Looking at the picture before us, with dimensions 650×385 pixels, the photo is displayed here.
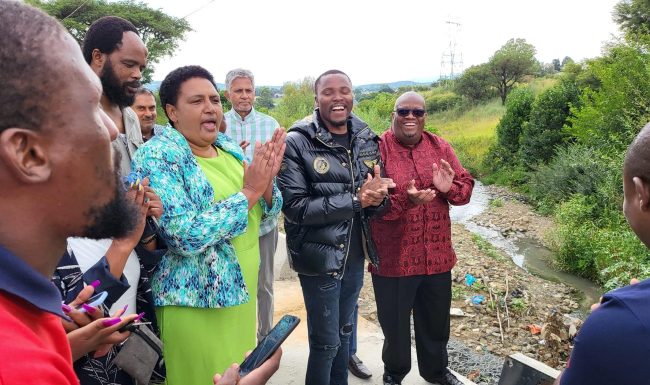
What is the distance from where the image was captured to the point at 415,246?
2.98 m

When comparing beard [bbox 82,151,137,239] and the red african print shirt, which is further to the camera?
the red african print shirt

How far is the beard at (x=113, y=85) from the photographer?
2.38 metres

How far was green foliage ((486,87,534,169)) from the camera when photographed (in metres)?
15.4

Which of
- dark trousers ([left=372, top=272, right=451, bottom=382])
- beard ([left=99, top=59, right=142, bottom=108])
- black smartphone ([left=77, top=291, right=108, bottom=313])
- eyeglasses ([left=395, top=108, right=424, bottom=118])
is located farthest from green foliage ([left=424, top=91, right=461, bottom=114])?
black smartphone ([left=77, top=291, right=108, bottom=313])

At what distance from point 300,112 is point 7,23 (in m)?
19.7

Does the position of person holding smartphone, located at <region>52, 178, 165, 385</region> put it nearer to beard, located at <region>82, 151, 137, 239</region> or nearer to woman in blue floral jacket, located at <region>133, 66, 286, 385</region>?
woman in blue floral jacket, located at <region>133, 66, 286, 385</region>

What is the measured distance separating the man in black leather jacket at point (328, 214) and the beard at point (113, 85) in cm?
89

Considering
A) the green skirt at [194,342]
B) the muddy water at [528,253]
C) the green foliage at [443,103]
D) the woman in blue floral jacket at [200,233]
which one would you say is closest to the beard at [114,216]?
the woman in blue floral jacket at [200,233]

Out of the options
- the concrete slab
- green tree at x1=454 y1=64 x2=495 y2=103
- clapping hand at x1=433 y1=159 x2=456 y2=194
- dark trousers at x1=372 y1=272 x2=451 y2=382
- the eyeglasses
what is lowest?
the concrete slab

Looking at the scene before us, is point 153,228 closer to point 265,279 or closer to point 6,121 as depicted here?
point 6,121

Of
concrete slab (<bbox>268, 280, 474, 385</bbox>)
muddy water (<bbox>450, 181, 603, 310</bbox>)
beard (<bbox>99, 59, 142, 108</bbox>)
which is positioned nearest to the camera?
beard (<bbox>99, 59, 142, 108</bbox>)

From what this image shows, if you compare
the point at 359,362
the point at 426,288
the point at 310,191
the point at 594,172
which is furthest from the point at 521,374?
the point at 594,172

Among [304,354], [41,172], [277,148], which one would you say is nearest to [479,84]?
[304,354]

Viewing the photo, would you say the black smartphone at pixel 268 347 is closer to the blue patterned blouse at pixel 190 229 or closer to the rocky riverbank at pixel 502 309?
the blue patterned blouse at pixel 190 229
